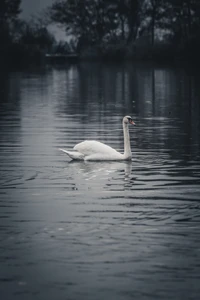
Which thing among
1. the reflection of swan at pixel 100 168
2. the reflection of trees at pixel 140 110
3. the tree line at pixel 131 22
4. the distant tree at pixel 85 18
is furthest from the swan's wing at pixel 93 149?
the distant tree at pixel 85 18

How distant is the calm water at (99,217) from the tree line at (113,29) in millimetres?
64796

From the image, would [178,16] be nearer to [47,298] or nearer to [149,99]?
[149,99]

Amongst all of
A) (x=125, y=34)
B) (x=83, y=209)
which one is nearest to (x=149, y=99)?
(x=83, y=209)

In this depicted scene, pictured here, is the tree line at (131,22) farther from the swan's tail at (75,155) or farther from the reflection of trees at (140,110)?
the swan's tail at (75,155)

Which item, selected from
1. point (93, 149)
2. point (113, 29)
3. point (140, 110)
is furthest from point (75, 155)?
point (113, 29)

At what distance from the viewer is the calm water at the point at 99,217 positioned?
769cm

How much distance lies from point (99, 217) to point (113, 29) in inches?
3582

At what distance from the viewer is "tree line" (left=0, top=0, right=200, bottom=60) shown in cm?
8512

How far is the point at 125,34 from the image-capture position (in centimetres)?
10269

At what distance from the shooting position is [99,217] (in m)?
10.0

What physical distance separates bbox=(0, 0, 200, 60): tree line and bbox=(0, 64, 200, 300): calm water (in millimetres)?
64796

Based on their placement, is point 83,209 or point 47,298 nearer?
point 47,298

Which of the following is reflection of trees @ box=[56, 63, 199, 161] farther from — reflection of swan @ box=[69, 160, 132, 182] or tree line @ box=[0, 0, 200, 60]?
tree line @ box=[0, 0, 200, 60]

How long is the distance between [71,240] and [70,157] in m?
6.10
